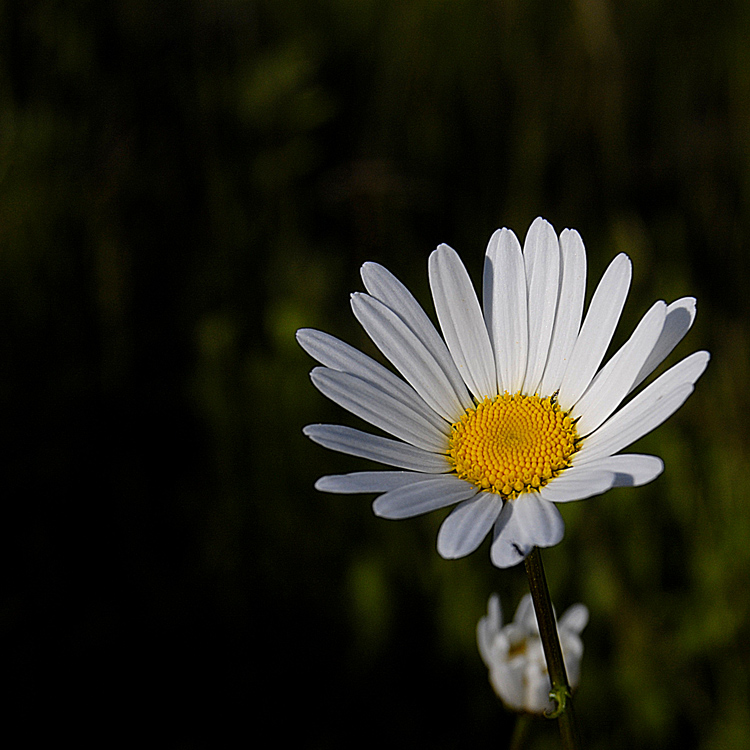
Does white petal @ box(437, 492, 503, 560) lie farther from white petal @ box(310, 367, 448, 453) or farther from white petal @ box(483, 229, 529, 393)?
white petal @ box(483, 229, 529, 393)

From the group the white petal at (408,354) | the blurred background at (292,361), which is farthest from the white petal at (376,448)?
the blurred background at (292,361)

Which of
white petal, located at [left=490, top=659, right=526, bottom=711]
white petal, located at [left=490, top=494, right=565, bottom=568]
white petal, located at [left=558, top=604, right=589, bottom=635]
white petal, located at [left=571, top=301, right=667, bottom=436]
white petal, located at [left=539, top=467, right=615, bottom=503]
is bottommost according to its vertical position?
white petal, located at [left=490, top=659, right=526, bottom=711]

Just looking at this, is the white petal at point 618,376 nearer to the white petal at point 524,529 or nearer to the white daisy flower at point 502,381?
the white daisy flower at point 502,381

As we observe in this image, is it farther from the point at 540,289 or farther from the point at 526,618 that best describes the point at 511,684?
the point at 540,289

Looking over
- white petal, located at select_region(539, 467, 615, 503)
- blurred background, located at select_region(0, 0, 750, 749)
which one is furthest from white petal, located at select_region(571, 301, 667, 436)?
blurred background, located at select_region(0, 0, 750, 749)

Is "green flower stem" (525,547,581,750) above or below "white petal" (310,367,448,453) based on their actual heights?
below

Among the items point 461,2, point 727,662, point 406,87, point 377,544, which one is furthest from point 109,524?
point 461,2

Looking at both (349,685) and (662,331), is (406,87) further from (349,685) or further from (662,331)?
(662,331)
